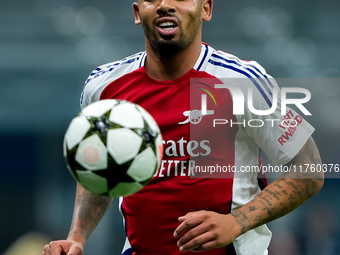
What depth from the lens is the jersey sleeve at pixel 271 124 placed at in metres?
2.92

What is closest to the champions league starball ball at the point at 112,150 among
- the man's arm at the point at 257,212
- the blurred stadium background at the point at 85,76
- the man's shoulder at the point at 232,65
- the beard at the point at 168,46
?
the man's arm at the point at 257,212

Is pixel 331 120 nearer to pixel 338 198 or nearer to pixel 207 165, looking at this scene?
pixel 338 198

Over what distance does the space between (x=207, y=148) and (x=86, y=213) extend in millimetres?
802

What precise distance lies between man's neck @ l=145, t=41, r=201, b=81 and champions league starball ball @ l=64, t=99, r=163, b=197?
26.1 inches

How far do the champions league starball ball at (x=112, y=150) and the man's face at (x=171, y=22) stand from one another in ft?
2.02

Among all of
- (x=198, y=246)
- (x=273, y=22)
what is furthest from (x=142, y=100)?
(x=273, y=22)

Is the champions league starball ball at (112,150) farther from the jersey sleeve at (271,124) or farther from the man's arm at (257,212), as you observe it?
the jersey sleeve at (271,124)

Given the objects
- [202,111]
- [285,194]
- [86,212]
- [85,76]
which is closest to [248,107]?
[202,111]

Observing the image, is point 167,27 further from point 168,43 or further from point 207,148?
point 207,148

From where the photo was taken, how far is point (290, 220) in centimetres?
880

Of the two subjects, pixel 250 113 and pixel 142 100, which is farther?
pixel 142 100

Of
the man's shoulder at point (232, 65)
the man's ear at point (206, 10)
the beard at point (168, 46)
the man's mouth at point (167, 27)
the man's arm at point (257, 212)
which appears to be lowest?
the man's arm at point (257, 212)

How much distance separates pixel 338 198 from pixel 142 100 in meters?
6.94

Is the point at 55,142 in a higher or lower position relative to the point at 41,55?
lower
